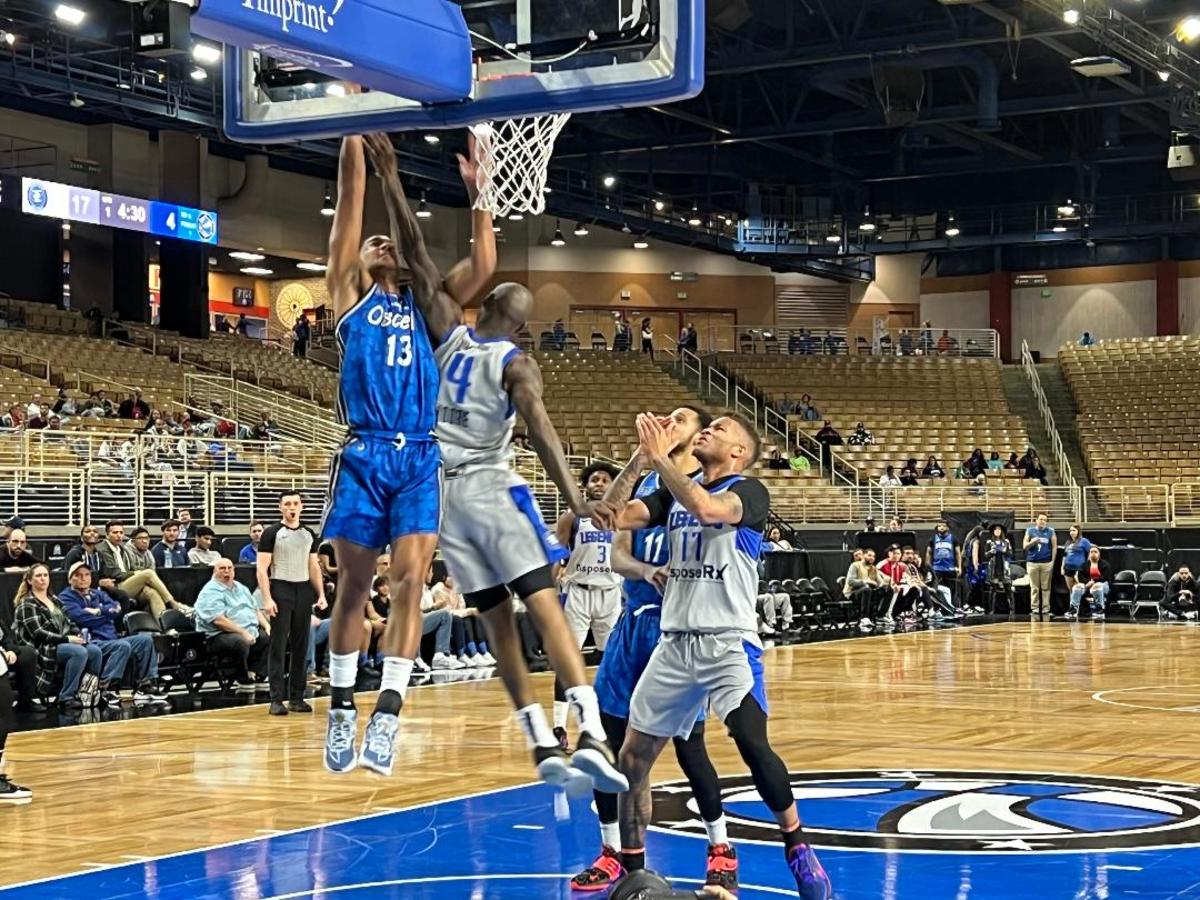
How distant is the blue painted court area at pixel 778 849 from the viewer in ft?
23.7

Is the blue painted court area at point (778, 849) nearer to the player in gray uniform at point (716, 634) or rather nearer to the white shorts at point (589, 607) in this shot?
the player in gray uniform at point (716, 634)

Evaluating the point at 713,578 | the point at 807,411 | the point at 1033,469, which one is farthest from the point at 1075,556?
the point at 713,578

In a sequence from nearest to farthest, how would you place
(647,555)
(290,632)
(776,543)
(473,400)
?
(473,400) < (647,555) < (290,632) < (776,543)

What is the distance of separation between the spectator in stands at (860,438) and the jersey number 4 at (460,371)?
91.6ft

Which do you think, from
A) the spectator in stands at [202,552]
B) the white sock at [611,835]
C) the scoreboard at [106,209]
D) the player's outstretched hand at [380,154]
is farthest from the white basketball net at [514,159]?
the scoreboard at [106,209]

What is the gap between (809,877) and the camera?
6.36 meters

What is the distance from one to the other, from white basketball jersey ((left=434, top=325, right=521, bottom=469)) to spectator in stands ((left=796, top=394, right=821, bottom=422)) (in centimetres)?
2860

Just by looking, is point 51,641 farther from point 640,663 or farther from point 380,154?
point 380,154

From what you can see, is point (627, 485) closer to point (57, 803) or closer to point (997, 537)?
point (57, 803)

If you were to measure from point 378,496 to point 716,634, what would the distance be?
6.81 ft

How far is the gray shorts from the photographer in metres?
6.46

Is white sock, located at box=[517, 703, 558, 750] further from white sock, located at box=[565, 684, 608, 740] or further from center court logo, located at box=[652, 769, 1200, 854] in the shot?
center court logo, located at box=[652, 769, 1200, 854]

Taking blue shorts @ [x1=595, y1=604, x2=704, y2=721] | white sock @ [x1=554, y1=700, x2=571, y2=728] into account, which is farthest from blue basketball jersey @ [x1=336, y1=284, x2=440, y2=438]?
white sock @ [x1=554, y1=700, x2=571, y2=728]

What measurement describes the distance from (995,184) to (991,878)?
34873mm
